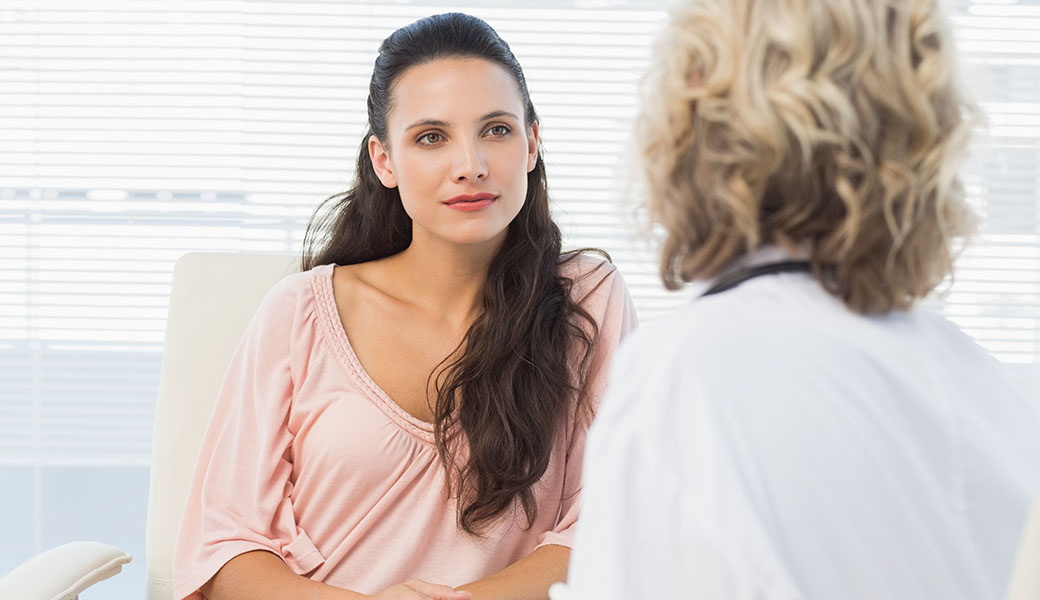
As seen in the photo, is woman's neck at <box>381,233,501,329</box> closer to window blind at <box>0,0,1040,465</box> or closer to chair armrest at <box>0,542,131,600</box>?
chair armrest at <box>0,542,131,600</box>

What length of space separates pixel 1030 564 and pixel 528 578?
893 millimetres

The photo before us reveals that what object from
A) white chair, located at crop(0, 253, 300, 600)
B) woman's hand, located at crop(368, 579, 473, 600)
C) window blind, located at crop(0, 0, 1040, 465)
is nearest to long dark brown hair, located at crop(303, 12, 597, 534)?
woman's hand, located at crop(368, 579, 473, 600)

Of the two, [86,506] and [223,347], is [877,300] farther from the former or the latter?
[86,506]

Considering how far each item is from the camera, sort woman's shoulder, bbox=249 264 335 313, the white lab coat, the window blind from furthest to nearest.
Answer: the window blind < woman's shoulder, bbox=249 264 335 313 < the white lab coat

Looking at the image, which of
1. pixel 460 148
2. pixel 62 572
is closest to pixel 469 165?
pixel 460 148

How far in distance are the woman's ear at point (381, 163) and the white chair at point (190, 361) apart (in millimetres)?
253

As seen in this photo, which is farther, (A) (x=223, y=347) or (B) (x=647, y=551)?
(A) (x=223, y=347)

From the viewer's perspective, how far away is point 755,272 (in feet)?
2.35

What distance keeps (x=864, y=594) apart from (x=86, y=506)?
8.61ft

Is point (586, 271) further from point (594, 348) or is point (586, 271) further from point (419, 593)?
point (419, 593)

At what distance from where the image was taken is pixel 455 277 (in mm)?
1613

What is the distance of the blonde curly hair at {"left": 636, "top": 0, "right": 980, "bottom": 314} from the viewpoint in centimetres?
67

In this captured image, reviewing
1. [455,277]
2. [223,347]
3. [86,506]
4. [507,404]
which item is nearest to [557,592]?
[507,404]

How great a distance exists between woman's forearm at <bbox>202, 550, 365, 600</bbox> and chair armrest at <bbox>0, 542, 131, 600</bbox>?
147 mm
